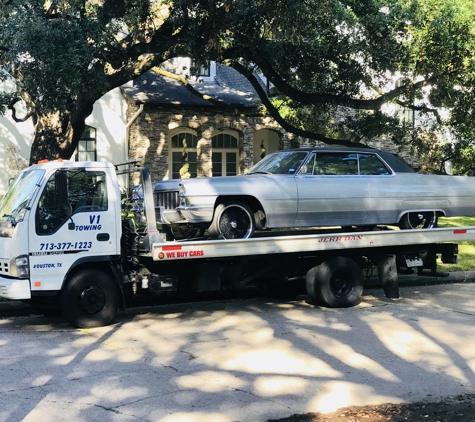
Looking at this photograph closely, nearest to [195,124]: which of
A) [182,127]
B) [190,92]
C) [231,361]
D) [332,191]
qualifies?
[182,127]

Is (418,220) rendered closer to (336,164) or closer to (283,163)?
(336,164)

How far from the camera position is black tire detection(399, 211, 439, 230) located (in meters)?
10.6

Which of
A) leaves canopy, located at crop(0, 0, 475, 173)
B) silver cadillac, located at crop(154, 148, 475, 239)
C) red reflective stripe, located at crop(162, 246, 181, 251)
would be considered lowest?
red reflective stripe, located at crop(162, 246, 181, 251)

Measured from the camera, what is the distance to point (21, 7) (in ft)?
39.8

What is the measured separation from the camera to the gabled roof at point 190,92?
23469 mm

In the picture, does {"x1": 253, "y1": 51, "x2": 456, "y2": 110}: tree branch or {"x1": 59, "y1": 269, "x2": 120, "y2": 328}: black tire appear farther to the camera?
{"x1": 253, "y1": 51, "x2": 456, "y2": 110}: tree branch

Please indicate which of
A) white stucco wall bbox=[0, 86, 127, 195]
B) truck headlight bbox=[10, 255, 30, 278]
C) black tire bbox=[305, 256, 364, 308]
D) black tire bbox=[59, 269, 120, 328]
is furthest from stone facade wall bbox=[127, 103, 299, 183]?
truck headlight bbox=[10, 255, 30, 278]

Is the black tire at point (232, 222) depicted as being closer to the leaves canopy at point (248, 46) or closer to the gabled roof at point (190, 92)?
the leaves canopy at point (248, 46)

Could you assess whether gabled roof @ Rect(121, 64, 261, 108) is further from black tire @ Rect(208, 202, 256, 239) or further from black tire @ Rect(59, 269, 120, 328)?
black tire @ Rect(59, 269, 120, 328)

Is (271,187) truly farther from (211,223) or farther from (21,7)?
(21,7)

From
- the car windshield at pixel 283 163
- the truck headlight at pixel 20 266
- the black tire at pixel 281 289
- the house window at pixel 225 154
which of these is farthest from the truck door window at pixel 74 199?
the house window at pixel 225 154

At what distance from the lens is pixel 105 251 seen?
8648 millimetres

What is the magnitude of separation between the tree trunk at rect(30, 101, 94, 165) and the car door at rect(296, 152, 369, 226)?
622 centimetres

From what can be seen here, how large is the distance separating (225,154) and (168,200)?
16.5 metres
